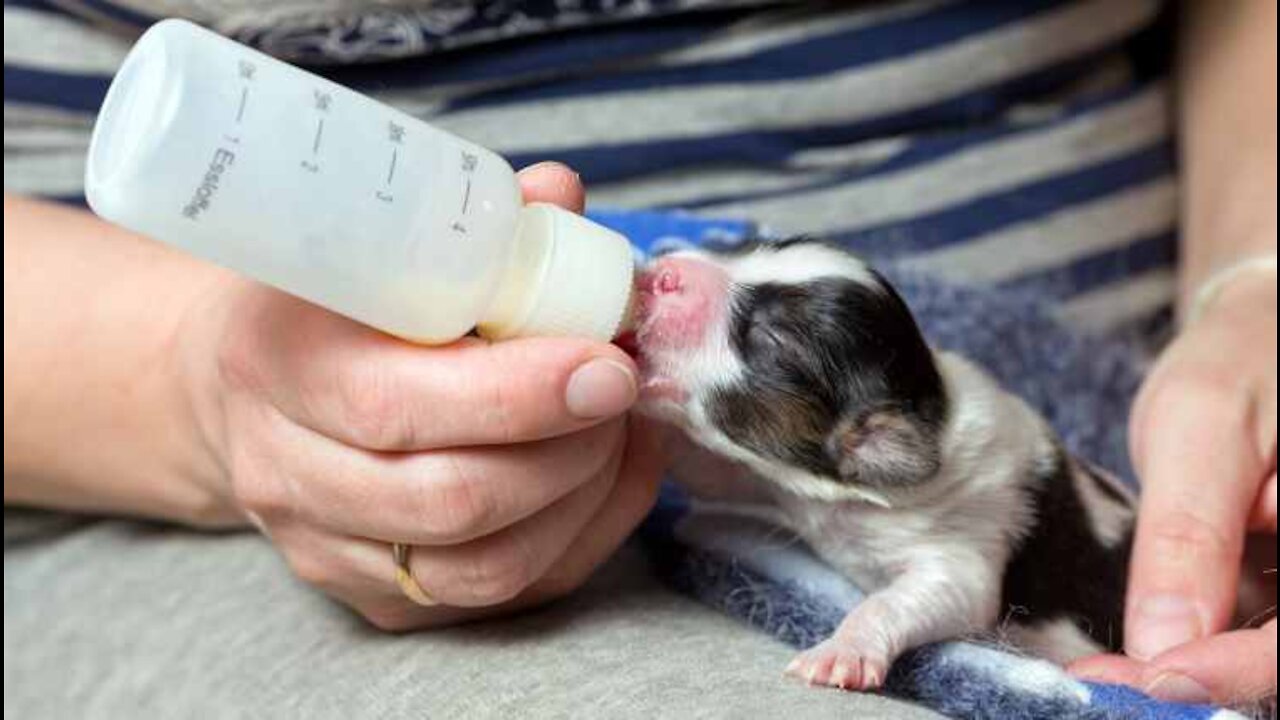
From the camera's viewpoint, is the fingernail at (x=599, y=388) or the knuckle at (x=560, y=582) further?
the knuckle at (x=560, y=582)

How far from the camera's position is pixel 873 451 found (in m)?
1.16

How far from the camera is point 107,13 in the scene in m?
1.42

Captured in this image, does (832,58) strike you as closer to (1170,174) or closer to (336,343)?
(1170,174)

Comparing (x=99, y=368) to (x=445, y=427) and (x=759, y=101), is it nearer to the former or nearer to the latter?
(x=445, y=427)

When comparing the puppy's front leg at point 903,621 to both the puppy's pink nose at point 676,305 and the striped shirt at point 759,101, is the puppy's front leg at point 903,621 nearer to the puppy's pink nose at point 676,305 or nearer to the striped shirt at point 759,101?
the puppy's pink nose at point 676,305

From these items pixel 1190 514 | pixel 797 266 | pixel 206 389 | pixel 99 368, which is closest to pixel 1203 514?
pixel 1190 514

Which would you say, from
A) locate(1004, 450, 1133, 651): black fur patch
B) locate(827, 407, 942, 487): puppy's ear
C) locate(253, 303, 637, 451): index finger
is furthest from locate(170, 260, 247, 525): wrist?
locate(1004, 450, 1133, 651): black fur patch

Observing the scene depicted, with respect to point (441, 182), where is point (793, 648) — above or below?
below

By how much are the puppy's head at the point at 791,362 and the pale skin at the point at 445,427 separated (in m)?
0.07

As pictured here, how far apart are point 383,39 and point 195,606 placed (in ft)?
1.46

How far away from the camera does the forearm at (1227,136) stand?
1577mm

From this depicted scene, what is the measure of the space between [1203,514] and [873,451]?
270mm

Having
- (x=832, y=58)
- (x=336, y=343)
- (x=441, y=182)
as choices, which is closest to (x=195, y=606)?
(x=336, y=343)

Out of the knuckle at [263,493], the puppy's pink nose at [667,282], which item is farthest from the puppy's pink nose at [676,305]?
the knuckle at [263,493]
